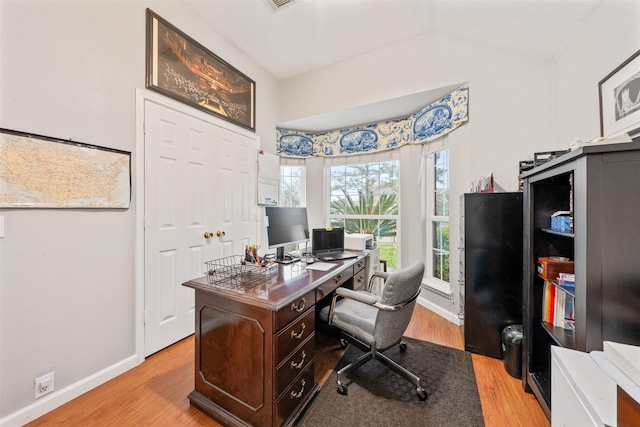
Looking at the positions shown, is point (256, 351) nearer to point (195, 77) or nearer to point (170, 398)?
point (170, 398)

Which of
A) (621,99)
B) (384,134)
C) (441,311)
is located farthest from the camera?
(384,134)

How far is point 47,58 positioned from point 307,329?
2.33 m

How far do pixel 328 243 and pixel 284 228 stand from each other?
0.58 m

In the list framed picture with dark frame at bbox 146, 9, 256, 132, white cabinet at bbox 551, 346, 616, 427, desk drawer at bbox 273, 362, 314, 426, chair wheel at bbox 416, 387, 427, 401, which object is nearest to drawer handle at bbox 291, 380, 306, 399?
desk drawer at bbox 273, 362, 314, 426

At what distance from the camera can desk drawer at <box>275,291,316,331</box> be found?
4.10 feet

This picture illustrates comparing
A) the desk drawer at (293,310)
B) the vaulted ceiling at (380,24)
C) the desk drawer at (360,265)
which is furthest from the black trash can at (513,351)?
the vaulted ceiling at (380,24)

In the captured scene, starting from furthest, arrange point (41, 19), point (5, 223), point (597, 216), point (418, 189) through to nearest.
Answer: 1. point (418, 189)
2. point (41, 19)
3. point (5, 223)
4. point (597, 216)

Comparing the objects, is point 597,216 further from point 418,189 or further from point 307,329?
point 418,189

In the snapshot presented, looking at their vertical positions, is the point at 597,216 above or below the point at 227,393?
above

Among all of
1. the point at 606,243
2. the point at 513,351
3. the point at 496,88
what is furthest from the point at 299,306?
the point at 496,88

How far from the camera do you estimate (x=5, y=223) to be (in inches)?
53.6

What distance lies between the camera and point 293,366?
136 centimetres

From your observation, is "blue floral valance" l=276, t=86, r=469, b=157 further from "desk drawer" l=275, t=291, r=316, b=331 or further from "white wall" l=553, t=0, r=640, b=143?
"desk drawer" l=275, t=291, r=316, b=331

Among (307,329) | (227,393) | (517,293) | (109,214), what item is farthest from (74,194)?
(517,293)
